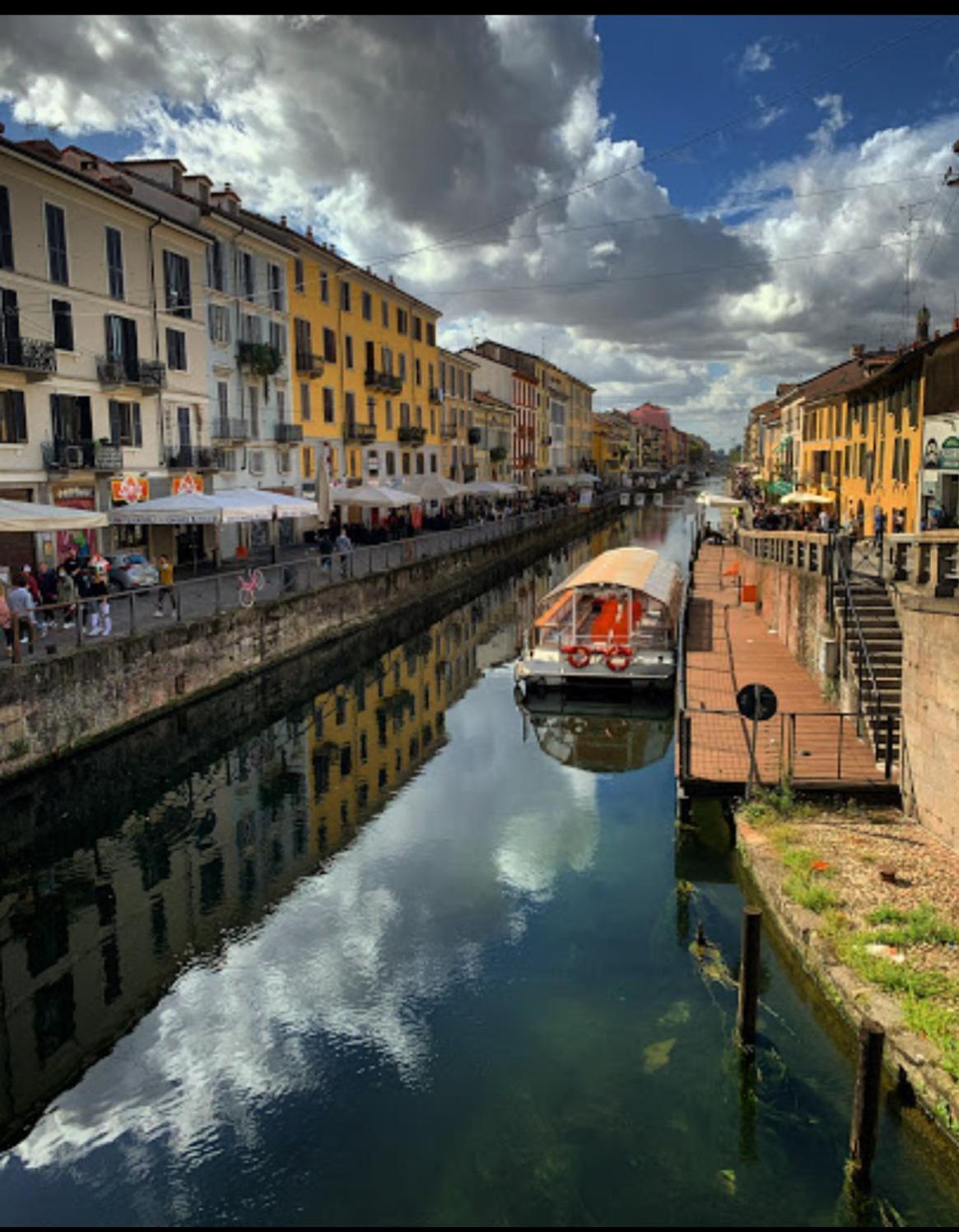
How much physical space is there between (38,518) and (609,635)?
12.9m

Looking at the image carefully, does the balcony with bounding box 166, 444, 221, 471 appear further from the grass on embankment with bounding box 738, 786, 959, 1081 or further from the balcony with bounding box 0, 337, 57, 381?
the grass on embankment with bounding box 738, 786, 959, 1081

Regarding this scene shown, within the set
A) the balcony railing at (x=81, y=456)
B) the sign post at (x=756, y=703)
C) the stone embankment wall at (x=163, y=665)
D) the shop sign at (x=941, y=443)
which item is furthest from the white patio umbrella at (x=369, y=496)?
the sign post at (x=756, y=703)

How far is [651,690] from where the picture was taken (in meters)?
21.4

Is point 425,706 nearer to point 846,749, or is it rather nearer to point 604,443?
point 846,749

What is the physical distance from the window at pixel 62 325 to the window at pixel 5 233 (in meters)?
1.75

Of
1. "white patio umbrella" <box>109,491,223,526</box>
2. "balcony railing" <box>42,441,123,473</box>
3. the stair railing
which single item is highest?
"balcony railing" <box>42,441,123,473</box>

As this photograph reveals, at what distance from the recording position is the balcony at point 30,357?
22.1 metres

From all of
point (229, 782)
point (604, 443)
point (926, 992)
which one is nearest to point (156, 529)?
point (229, 782)

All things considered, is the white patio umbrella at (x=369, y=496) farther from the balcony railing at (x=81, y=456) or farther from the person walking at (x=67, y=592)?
the person walking at (x=67, y=592)

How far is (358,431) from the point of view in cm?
4312

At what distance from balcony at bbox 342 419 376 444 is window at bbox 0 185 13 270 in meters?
20.6

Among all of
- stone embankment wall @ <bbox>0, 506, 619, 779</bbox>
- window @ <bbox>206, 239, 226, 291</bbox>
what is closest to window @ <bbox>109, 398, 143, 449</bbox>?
window @ <bbox>206, 239, 226, 291</bbox>

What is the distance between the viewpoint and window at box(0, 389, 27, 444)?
22.5 meters

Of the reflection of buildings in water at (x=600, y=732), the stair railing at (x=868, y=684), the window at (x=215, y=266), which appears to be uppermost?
the window at (x=215, y=266)
